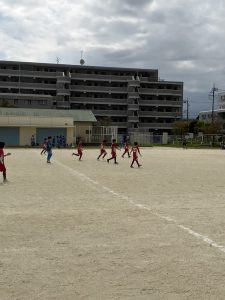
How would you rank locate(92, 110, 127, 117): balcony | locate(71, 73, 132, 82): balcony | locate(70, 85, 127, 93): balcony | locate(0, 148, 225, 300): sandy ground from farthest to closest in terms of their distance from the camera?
locate(71, 73, 132, 82): balcony
locate(92, 110, 127, 117): balcony
locate(70, 85, 127, 93): balcony
locate(0, 148, 225, 300): sandy ground

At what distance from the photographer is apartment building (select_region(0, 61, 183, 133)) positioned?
97.7 meters

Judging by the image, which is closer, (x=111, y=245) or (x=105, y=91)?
(x=111, y=245)

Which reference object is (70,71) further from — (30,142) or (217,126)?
(30,142)

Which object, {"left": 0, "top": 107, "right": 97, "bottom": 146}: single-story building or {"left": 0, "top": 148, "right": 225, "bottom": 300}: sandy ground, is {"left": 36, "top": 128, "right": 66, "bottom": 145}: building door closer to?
{"left": 0, "top": 107, "right": 97, "bottom": 146}: single-story building

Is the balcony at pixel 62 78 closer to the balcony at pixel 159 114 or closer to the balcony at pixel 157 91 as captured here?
the balcony at pixel 157 91

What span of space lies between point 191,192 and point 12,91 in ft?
287

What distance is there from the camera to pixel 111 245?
722 cm

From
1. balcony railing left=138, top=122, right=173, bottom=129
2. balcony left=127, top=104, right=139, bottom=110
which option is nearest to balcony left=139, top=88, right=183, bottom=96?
balcony left=127, top=104, right=139, bottom=110

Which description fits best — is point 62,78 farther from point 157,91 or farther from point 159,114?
point 159,114

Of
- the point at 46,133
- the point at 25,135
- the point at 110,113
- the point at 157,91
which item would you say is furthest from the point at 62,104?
the point at 25,135

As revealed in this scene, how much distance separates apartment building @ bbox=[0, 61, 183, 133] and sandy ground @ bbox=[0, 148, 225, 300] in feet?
270

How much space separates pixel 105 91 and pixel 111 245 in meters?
94.7

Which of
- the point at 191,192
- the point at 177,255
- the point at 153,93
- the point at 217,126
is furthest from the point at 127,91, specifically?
the point at 177,255

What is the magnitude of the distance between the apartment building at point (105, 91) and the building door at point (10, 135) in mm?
30467
